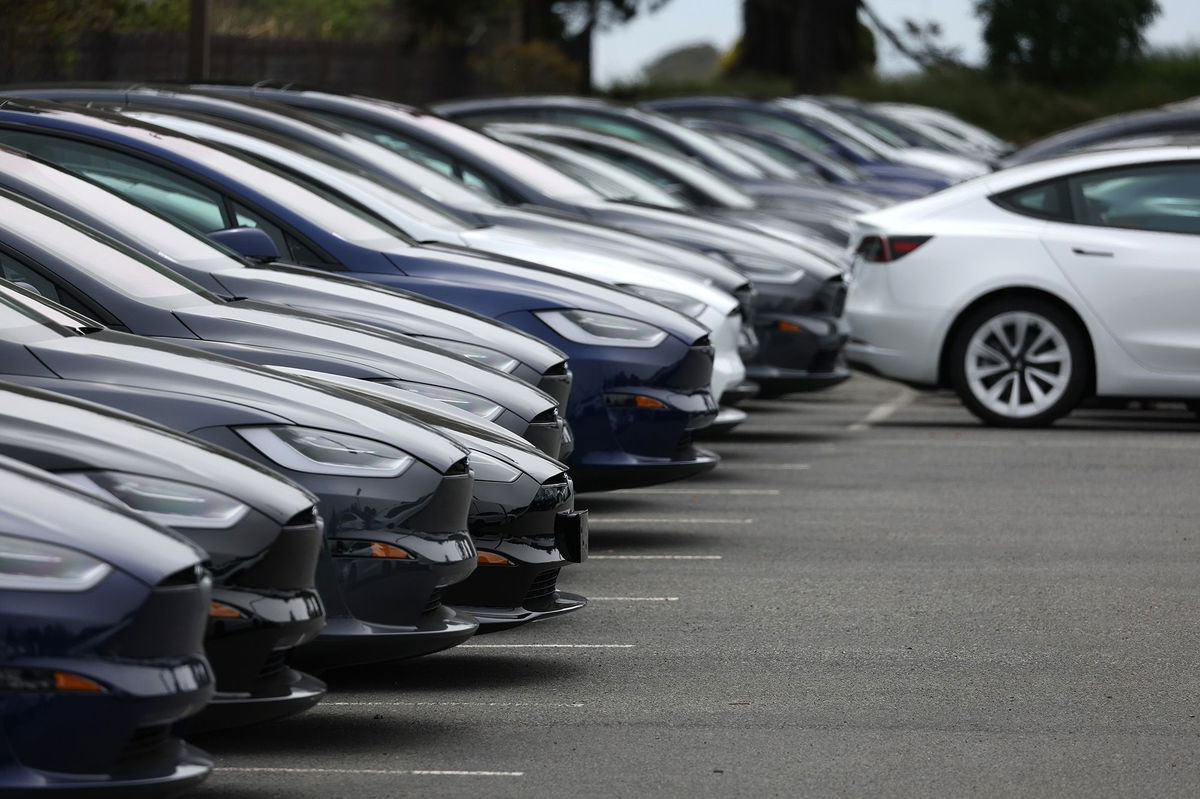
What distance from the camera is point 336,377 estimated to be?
6.59 metres

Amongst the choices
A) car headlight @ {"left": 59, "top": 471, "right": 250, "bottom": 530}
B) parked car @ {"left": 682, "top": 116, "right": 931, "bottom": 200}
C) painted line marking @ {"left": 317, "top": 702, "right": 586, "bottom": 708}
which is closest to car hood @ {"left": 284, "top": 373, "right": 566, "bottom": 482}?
painted line marking @ {"left": 317, "top": 702, "right": 586, "bottom": 708}

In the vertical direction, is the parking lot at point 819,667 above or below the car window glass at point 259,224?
below

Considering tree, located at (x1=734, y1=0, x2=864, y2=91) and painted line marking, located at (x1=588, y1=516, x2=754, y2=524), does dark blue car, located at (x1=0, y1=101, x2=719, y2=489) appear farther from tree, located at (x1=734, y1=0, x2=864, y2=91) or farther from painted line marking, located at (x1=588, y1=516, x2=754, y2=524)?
tree, located at (x1=734, y1=0, x2=864, y2=91)

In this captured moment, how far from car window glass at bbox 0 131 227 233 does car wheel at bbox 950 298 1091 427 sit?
17.6 ft

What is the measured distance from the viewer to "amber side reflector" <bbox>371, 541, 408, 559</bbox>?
5613mm

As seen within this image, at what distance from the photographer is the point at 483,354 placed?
310 inches

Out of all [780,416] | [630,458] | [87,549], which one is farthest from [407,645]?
[780,416]

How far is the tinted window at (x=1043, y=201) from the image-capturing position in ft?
41.3

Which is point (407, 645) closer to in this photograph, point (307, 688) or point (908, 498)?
point (307, 688)

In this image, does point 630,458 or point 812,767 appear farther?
point 630,458

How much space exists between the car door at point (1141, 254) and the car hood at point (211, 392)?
715 centimetres

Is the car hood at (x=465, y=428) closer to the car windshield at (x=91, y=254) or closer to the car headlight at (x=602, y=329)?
the car windshield at (x=91, y=254)

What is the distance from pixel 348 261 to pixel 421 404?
2.34 meters

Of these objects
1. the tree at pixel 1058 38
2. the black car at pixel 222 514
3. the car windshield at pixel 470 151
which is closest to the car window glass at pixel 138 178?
the car windshield at pixel 470 151
